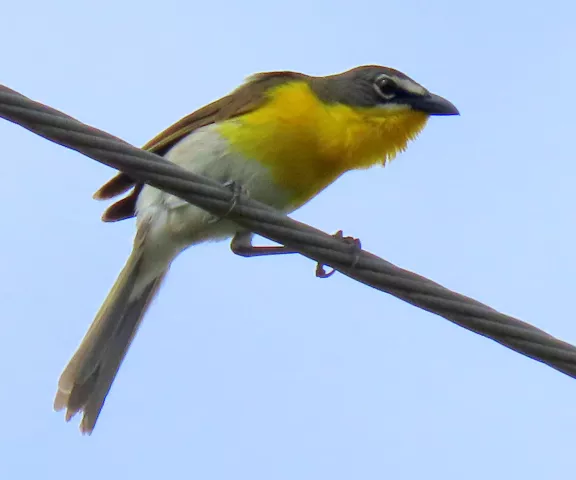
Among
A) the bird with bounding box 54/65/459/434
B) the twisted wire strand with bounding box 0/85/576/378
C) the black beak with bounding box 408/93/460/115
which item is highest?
the black beak with bounding box 408/93/460/115

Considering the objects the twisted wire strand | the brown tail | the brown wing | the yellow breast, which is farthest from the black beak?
the twisted wire strand

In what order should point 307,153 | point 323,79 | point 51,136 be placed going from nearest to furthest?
point 51,136
point 307,153
point 323,79

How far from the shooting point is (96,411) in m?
7.11

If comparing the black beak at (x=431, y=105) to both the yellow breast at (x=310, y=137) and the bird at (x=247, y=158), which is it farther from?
the yellow breast at (x=310, y=137)

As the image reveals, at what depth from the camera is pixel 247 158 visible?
6.27 meters

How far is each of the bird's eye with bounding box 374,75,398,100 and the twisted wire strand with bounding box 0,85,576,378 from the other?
91.4 inches

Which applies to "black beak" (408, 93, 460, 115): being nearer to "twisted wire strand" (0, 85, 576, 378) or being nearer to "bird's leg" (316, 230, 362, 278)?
"bird's leg" (316, 230, 362, 278)

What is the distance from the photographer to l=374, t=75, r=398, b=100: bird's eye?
6696mm

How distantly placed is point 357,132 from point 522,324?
2509 mm

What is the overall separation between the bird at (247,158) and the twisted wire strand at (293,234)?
1646mm

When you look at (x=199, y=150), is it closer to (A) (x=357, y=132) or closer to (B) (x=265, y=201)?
(B) (x=265, y=201)

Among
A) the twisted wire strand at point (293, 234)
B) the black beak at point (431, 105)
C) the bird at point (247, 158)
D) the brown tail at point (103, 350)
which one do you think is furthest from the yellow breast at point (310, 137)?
the twisted wire strand at point (293, 234)

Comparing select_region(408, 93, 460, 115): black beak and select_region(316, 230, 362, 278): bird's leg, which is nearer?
select_region(316, 230, 362, 278): bird's leg

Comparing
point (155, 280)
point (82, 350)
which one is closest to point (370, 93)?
point (155, 280)
